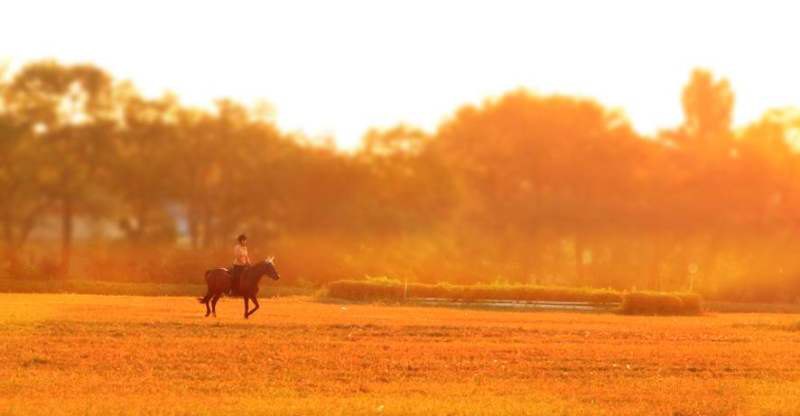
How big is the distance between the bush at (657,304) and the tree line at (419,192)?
16.5m

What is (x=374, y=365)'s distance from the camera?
27.0m

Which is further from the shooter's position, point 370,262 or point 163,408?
point 370,262

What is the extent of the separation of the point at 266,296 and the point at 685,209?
3162 centimetres

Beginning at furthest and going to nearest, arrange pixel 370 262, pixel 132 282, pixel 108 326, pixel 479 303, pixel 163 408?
pixel 370 262 → pixel 132 282 → pixel 479 303 → pixel 108 326 → pixel 163 408

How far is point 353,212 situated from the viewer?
6650 cm

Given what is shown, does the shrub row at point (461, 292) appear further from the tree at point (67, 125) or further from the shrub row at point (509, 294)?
the tree at point (67, 125)

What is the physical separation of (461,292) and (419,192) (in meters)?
20.3

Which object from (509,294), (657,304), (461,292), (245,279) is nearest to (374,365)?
(245,279)

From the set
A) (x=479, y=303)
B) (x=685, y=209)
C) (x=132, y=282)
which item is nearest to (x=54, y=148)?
(x=132, y=282)

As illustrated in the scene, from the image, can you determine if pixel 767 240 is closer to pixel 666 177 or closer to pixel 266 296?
pixel 666 177

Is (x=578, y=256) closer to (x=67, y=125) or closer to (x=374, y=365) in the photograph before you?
(x=67, y=125)

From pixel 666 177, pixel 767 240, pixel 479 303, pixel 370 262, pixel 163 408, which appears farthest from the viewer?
pixel 666 177

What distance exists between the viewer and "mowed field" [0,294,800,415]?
846 inches

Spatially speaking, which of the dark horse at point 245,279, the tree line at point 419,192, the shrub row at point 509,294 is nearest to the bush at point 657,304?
the shrub row at point 509,294
